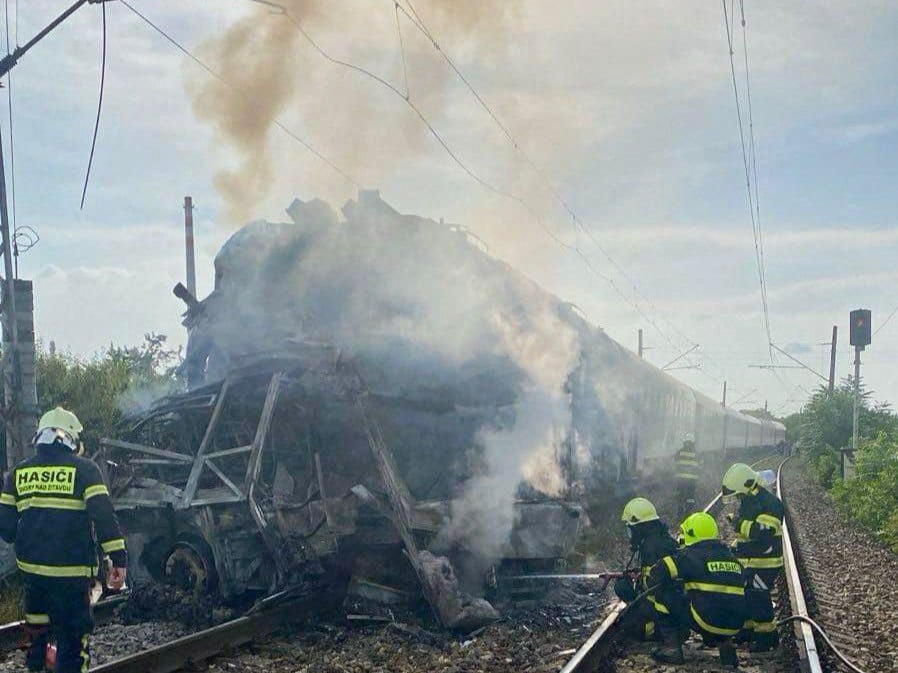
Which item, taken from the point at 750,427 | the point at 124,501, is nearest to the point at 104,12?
the point at 124,501

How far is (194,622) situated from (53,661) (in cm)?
226

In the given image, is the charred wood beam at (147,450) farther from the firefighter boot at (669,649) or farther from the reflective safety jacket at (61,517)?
the firefighter boot at (669,649)

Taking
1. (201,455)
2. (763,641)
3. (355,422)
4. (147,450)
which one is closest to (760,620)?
(763,641)

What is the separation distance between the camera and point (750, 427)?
4466 centimetres

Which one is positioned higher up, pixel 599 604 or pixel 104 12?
pixel 104 12

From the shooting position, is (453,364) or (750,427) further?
(750,427)

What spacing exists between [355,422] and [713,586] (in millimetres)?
3772

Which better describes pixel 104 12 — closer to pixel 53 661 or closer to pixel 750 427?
pixel 53 661

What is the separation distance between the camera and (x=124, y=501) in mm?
8469

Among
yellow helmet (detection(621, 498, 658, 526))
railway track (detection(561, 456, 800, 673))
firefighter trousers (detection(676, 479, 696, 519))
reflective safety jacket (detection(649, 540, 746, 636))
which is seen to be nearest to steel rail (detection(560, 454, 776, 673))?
railway track (detection(561, 456, 800, 673))

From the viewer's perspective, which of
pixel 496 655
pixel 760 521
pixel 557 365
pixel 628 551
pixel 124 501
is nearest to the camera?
pixel 496 655

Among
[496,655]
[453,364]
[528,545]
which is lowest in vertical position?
[496,655]

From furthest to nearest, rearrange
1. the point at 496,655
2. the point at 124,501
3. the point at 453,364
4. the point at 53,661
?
1. the point at 453,364
2. the point at 124,501
3. the point at 496,655
4. the point at 53,661

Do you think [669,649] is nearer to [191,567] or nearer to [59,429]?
[191,567]
